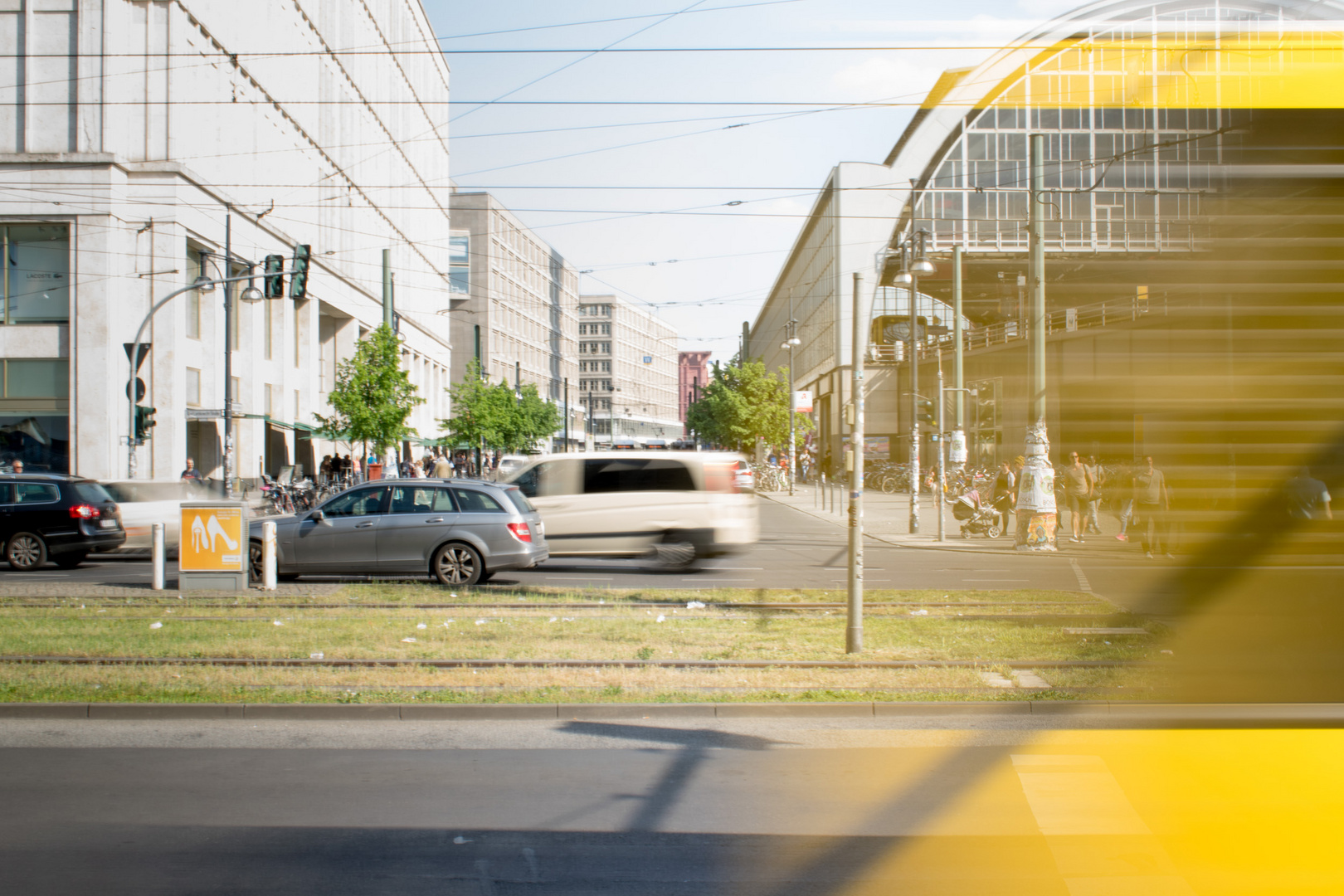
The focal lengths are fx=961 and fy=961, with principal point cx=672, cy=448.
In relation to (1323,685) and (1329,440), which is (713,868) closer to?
(1329,440)

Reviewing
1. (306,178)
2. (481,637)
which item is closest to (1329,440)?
(481,637)

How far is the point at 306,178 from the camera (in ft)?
135

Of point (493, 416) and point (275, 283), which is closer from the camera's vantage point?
point (275, 283)

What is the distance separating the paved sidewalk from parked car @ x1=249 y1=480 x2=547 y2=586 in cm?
Answer: 1092

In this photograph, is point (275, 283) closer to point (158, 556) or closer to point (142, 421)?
point (142, 421)

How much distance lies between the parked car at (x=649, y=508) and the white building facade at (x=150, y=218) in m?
11.0

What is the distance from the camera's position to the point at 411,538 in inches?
539

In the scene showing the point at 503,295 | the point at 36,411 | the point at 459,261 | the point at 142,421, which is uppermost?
the point at 459,261

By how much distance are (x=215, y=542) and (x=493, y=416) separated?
136ft

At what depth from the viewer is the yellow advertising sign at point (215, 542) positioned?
42.9ft

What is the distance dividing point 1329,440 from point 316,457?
44.9 metres

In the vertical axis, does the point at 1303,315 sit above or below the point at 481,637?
above

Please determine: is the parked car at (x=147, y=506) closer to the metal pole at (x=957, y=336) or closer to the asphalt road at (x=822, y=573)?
the asphalt road at (x=822, y=573)

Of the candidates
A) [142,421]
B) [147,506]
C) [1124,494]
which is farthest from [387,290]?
[1124,494]
